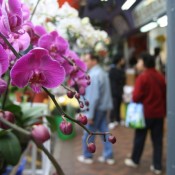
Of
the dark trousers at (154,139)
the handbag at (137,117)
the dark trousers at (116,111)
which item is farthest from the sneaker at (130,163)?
the dark trousers at (116,111)

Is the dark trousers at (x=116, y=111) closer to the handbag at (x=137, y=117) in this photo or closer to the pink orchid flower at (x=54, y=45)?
the handbag at (x=137, y=117)

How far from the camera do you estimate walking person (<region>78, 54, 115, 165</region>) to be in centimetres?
361

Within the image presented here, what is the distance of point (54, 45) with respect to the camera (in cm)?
86

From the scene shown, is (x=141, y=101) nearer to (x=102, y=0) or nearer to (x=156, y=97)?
(x=156, y=97)

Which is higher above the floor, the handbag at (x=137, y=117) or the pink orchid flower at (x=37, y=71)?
the pink orchid flower at (x=37, y=71)

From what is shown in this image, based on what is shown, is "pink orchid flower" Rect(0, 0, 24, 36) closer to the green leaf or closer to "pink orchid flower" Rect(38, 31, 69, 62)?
"pink orchid flower" Rect(38, 31, 69, 62)

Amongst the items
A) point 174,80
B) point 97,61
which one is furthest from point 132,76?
point 174,80

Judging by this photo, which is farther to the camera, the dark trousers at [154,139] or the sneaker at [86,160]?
the sneaker at [86,160]

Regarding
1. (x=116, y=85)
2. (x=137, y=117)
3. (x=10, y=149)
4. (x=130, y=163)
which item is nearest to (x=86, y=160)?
(x=130, y=163)

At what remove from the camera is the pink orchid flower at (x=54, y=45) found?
2.75 ft

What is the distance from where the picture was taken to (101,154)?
4.27 m

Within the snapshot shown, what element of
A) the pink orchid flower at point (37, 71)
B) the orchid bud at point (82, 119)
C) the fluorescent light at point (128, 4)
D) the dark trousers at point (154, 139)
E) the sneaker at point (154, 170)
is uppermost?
→ the fluorescent light at point (128, 4)

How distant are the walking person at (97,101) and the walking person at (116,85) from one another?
5.87 feet

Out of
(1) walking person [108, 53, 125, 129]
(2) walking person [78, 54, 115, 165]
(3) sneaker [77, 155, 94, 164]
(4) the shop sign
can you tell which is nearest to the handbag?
(2) walking person [78, 54, 115, 165]
